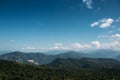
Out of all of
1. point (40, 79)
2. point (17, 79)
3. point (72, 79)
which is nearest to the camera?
point (17, 79)

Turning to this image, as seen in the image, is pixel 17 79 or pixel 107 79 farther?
pixel 107 79

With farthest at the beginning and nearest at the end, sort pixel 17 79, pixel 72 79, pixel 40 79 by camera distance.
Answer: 1. pixel 72 79
2. pixel 40 79
3. pixel 17 79

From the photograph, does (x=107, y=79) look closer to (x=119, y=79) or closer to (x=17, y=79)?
(x=119, y=79)

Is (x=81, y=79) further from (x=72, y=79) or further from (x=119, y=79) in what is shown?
(x=119, y=79)

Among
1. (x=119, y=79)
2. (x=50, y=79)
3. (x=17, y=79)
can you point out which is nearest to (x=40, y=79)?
(x=50, y=79)

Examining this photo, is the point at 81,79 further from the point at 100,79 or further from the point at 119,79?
the point at 119,79

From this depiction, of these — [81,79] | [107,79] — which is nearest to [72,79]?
[81,79]

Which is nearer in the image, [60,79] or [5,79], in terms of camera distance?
[5,79]
